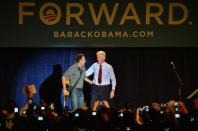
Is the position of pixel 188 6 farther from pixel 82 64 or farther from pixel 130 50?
pixel 82 64

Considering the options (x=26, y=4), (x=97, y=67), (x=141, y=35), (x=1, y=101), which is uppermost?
(x=26, y=4)

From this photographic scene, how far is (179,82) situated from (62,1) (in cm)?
439

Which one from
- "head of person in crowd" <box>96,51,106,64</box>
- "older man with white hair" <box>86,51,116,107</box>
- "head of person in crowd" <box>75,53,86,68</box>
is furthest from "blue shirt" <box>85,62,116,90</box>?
"head of person in crowd" <box>75,53,86,68</box>

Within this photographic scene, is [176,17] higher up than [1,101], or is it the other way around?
[176,17]

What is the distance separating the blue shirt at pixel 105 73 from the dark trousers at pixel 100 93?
127 mm

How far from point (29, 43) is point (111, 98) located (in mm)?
3024

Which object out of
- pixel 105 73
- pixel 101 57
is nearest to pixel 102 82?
pixel 105 73

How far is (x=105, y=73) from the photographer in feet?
50.8

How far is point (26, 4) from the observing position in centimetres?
1583

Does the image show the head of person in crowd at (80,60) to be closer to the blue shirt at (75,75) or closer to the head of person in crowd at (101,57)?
the blue shirt at (75,75)

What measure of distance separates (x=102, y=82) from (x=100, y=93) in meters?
0.34

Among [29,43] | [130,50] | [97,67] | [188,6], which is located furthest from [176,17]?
[29,43]

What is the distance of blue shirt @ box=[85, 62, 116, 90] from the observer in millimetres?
15445

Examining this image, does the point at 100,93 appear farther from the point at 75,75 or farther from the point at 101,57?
the point at 101,57
